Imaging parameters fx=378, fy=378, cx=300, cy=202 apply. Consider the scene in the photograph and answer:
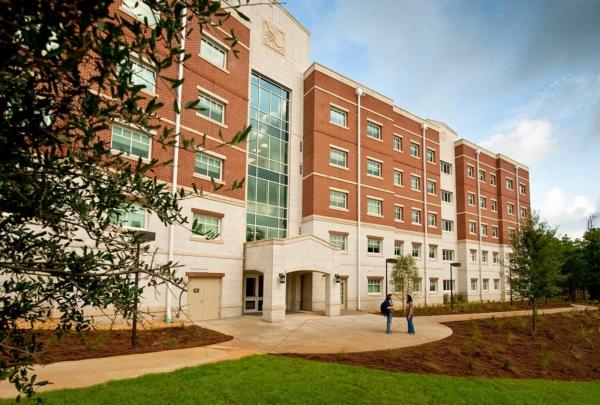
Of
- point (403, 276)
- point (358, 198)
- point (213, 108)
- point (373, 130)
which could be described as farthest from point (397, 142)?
point (213, 108)

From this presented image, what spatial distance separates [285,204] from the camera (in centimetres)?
2748

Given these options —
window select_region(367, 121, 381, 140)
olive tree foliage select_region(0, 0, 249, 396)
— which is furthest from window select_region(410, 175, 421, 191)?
olive tree foliage select_region(0, 0, 249, 396)

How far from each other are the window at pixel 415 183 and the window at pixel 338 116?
10.0 meters

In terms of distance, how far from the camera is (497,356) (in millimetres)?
13180

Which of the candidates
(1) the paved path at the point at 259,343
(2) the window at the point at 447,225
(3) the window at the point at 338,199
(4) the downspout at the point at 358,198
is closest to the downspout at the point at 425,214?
(2) the window at the point at 447,225

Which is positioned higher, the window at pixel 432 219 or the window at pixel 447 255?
the window at pixel 432 219

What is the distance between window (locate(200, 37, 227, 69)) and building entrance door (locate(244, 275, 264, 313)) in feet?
43.8

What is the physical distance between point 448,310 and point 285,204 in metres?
15.5

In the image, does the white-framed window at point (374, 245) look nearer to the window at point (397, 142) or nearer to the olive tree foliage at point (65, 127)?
the window at point (397, 142)

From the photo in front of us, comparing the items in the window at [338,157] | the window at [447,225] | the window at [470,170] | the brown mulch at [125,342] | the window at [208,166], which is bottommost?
the brown mulch at [125,342]

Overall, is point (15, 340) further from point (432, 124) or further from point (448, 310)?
point (432, 124)

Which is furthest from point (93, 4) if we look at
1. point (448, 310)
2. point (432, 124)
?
point (432, 124)

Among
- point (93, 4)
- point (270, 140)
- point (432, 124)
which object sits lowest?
point (93, 4)

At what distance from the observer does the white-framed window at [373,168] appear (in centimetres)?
3143
